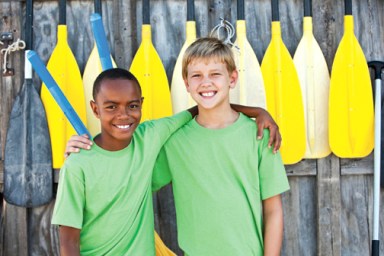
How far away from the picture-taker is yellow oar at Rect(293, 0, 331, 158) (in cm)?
291

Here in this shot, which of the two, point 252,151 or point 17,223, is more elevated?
point 252,151

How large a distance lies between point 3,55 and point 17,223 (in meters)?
0.99

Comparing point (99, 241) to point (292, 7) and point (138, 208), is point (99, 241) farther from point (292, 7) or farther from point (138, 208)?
point (292, 7)

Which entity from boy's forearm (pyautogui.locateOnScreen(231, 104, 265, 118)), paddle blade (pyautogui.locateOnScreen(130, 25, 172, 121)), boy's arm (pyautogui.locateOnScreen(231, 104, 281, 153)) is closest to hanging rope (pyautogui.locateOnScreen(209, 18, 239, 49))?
paddle blade (pyautogui.locateOnScreen(130, 25, 172, 121))

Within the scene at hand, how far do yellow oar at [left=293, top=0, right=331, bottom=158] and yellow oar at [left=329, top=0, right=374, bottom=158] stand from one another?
6 cm

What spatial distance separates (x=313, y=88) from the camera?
2936 mm

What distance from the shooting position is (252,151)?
6.56ft

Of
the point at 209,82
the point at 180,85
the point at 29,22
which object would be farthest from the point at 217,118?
the point at 29,22

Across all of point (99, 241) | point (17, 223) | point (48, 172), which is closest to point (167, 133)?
point (99, 241)

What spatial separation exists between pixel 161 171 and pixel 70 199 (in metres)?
0.45

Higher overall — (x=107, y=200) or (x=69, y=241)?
(x=107, y=200)

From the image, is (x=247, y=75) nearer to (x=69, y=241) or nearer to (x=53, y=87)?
(x=53, y=87)

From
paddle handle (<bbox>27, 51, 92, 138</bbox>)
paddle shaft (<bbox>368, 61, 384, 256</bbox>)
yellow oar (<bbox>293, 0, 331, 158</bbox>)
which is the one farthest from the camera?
yellow oar (<bbox>293, 0, 331, 158</bbox>)

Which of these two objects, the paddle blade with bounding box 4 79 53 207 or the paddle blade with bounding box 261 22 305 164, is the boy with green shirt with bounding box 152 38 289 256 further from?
the paddle blade with bounding box 4 79 53 207
